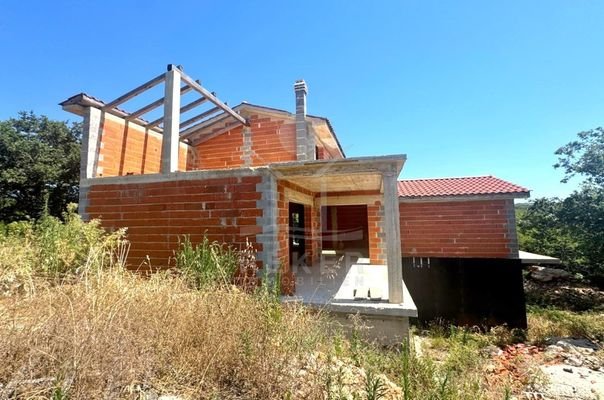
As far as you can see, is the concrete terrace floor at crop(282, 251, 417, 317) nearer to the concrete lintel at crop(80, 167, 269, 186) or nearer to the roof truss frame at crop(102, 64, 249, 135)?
the concrete lintel at crop(80, 167, 269, 186)

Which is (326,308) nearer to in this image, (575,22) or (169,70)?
(169,70)

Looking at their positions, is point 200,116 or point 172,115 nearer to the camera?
point 172,115

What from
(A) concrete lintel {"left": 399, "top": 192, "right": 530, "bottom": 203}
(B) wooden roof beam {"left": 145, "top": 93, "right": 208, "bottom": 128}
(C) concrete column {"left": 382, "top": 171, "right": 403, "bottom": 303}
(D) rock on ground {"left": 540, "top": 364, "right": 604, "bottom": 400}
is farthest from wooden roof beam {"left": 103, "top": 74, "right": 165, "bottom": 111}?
(D) rock on ground {"left": 540, "top": 364, "right": 604, "bottom": 400}

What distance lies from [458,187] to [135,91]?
12198 millimetres

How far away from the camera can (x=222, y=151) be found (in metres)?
11.6

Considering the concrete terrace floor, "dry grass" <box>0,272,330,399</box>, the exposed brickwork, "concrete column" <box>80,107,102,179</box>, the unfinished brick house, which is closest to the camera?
"dry grass" <box>0,272,330,399</box>

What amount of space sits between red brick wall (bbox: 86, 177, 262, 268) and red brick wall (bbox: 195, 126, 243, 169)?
4.62 metres

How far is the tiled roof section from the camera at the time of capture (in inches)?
406

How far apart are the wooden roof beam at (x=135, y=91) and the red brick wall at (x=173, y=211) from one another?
252cm

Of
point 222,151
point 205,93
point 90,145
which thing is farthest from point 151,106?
point 222,151

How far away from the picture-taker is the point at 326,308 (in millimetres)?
5789

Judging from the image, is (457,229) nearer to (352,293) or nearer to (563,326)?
(563,326)

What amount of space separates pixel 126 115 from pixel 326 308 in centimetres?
845

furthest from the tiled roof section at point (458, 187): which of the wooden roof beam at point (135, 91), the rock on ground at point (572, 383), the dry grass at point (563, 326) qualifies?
the wooden roof beam at point (135, 91)
